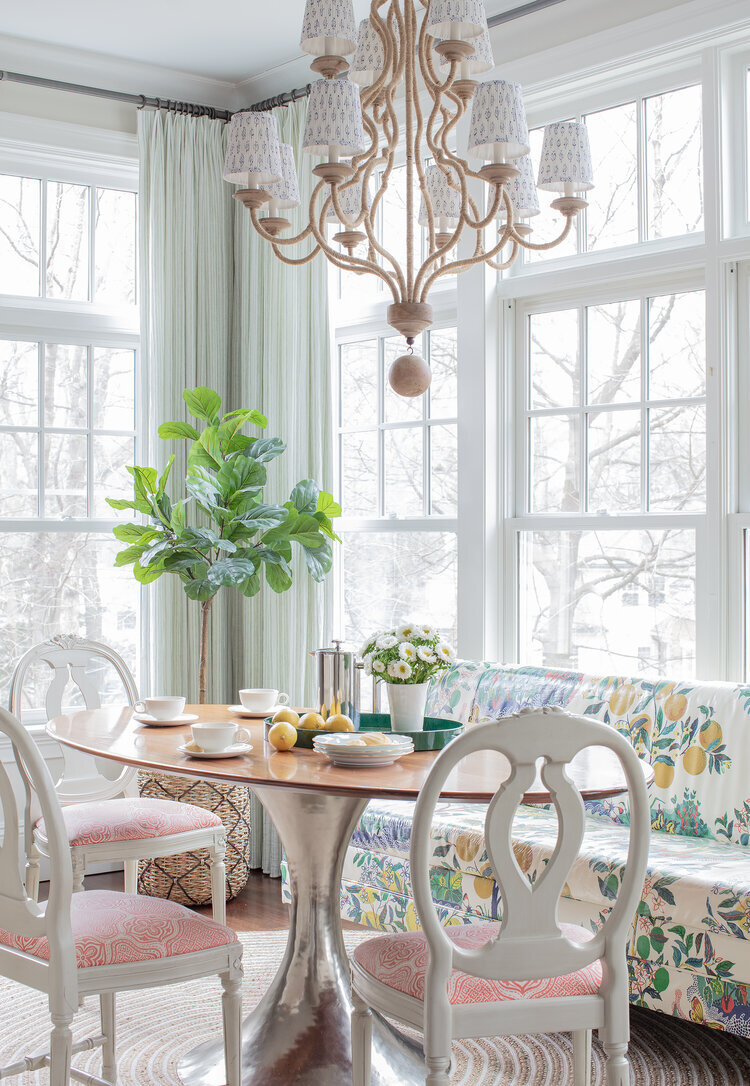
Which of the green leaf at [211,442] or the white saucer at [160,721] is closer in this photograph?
the white saucer at [160,721]

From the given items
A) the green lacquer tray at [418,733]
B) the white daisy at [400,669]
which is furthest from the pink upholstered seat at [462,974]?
the white daisy at [400,669]

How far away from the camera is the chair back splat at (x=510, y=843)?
1818mm

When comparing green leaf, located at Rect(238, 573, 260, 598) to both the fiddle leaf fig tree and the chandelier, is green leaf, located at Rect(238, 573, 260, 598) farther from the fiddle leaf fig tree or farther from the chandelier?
the chandelier

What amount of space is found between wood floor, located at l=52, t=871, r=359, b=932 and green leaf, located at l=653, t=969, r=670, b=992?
1.42 m

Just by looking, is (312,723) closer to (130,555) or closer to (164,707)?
(164,707)

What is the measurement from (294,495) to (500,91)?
85.2 inches

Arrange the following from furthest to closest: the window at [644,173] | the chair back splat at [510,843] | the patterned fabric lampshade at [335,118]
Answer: the window at [644,173], the patterned fabric lampshade at [335,118], the chair back splat at [510,843]

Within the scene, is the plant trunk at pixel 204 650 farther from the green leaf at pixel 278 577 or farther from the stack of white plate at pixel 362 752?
the stack of white plate at pixel 362 752

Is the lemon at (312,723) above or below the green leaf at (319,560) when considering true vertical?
below

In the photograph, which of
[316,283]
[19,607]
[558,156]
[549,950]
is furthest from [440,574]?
[549,950]

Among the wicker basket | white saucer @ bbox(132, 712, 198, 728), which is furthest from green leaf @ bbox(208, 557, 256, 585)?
white saucer @ bbox(132, 712, 198, 728)

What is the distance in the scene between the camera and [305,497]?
4293 mm

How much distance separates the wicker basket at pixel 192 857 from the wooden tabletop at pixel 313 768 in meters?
1.27

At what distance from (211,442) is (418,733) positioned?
205 centimetres
